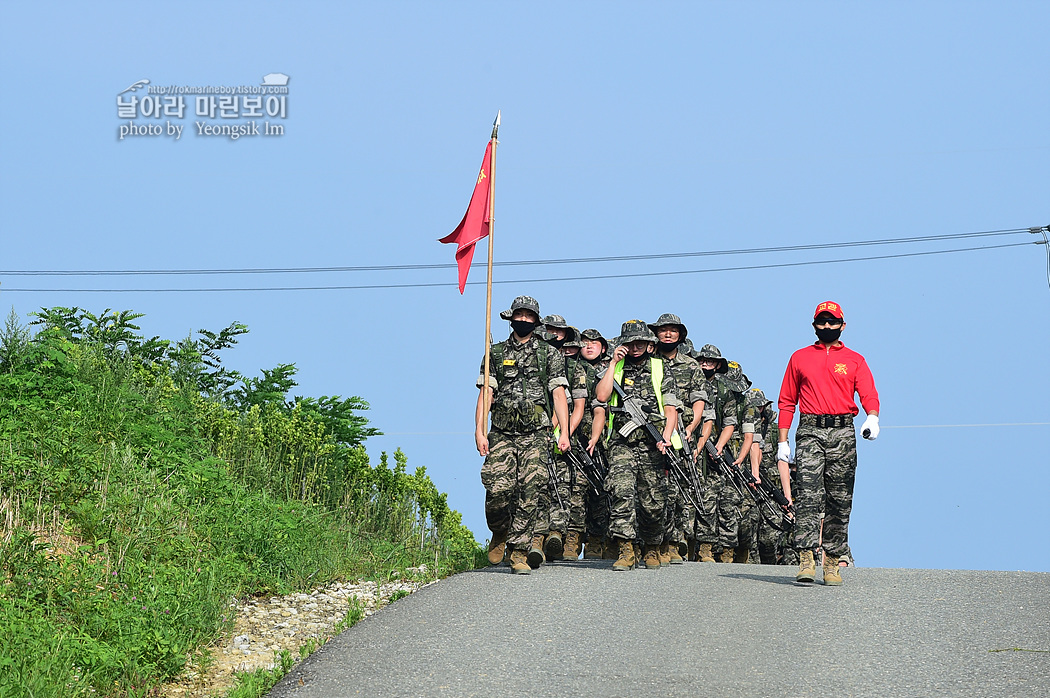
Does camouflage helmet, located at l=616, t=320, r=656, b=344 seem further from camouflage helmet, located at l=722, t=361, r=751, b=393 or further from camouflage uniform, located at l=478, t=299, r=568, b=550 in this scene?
camouflage helmet, located at l=722, t=361, r=751, b=393

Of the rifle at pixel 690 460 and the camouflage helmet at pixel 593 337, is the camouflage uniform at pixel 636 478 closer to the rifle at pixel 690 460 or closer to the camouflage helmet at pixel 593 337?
the rifle at pixel 690 460

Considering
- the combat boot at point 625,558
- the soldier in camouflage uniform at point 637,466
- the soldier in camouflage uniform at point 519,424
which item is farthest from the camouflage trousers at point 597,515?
the soldier in camouflage uniform at point 519,424

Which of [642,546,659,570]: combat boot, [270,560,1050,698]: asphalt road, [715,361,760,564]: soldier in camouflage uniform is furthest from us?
[715,361,760,564]: soldier in camouflage uniform

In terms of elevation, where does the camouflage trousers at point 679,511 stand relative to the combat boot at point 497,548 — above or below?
above

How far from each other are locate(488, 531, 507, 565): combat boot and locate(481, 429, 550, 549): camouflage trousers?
0.44 m

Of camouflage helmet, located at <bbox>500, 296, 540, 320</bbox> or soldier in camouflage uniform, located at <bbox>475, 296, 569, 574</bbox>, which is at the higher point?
camouflage helmet, located at <bbox>500, 296, 540, 320</bbox>

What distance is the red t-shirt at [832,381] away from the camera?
1119 centimetres

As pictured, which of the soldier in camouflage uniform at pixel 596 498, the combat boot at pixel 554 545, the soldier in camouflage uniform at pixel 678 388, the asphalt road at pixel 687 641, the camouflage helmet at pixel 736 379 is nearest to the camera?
the asphalt road at pixel 687 641

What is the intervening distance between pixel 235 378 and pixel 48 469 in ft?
23.2

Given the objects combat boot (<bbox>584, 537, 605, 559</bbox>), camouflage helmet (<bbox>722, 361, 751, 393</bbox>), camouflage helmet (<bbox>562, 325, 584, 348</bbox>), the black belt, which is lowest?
combat boot (<bbox>584, 537, 605, 559</bbox>)

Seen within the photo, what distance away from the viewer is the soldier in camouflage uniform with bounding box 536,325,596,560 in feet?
41.0

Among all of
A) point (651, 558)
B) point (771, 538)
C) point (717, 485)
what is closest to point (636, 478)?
point (651, 558)

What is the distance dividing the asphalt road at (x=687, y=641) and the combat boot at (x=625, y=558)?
746 mm

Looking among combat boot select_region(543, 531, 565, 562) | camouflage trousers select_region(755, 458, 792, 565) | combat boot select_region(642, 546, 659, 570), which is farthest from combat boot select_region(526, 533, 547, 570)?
camouflage trousers select_region(755, 458, 792, 565)
